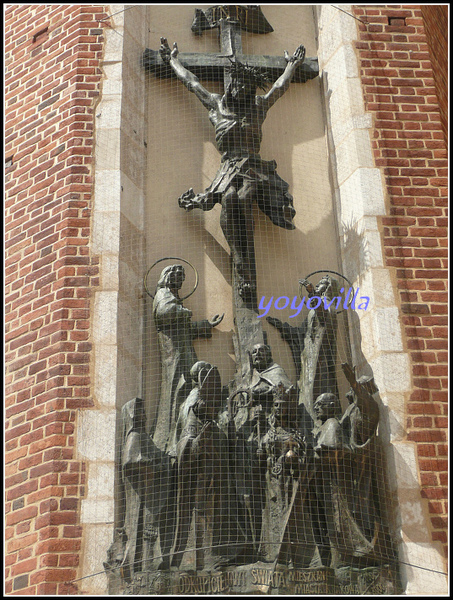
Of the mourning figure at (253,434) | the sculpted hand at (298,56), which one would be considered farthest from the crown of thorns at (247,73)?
the mourning figure at (253,434)

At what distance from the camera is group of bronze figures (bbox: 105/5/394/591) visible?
19.4 ft

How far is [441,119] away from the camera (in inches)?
301

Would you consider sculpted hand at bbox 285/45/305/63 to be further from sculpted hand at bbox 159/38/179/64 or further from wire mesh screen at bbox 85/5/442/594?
sculpted hand at bbox 159/38/179/64

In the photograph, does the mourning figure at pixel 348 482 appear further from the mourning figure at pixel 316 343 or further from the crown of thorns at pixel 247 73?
the crown of thorns at pixel 247 73

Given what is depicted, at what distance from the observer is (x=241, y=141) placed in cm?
737

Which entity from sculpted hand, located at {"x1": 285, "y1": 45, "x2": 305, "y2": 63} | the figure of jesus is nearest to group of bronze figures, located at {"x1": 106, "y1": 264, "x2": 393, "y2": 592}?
the figure of jesus

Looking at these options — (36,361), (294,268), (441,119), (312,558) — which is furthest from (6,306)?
(441,119)

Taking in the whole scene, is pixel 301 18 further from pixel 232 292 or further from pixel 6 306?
pixel 6 306

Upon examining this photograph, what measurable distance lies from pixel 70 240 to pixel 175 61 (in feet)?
6.35

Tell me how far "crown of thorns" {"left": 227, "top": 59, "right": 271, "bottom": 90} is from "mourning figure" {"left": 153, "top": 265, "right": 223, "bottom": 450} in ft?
5.55

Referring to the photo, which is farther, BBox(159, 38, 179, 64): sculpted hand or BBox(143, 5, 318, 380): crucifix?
BBox(159, 38, 179, 64): sculpted hand

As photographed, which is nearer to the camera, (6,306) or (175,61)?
(6,306)

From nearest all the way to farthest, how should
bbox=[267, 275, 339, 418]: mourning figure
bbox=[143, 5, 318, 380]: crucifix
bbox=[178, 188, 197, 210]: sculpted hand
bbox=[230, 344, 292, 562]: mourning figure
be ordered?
1. bbox=[230, 344, 292, 562]: mourning figure
2. bbox=[267, 275, 339, 418]: mourning figure
3. bbox=[143, 5, 318, 380]: crucifix
4. bbox=[178, 188, 197, 210]: sculpted hand

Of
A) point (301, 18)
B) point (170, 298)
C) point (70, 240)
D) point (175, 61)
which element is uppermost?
point (301, 18)
